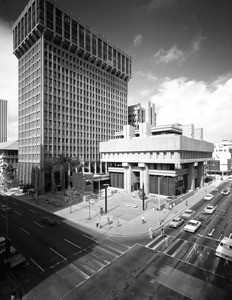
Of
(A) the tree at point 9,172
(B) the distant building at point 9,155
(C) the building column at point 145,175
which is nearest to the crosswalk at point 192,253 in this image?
(C) the building column at point 145,175

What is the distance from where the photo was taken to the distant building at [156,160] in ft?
192

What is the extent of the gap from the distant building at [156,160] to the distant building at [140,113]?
178 feet

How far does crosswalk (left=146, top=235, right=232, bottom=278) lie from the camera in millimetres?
22081

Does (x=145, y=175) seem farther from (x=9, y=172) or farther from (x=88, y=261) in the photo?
(x=9, y=172)

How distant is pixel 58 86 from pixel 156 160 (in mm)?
55229

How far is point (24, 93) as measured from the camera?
8819 centimetres

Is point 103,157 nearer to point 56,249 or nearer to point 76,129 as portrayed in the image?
point 76,129

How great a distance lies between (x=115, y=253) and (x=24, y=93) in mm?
87652

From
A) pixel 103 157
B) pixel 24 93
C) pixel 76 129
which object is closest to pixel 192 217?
pixel 103 157

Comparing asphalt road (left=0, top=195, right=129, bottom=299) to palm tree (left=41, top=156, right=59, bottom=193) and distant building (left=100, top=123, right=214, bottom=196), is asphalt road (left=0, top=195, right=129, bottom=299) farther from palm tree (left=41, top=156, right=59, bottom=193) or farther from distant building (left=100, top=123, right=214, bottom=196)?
distant building (left=100, top=123, right=214, bottom=196)

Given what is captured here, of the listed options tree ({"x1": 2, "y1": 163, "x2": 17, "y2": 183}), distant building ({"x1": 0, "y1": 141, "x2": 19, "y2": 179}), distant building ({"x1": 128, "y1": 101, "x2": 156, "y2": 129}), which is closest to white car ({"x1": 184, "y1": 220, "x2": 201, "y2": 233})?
tree ({"x1": 2, "y1": 163, "x2": 17, "y2": 183})

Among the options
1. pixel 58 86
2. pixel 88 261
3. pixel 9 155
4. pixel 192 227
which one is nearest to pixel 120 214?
pixel 192 227

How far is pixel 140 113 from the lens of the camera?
13400 cm

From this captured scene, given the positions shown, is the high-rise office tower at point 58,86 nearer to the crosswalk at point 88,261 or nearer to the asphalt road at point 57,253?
the asphalt road at point 57,253
